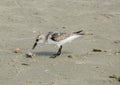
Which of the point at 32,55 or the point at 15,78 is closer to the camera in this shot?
the point at 15,78

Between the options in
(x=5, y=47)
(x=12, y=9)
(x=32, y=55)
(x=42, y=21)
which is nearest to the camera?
(x=32, y=55)

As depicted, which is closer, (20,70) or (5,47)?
(20,70)

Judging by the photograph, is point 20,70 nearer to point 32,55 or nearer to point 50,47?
point 32,55

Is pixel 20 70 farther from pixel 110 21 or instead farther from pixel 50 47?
pixel 110 21

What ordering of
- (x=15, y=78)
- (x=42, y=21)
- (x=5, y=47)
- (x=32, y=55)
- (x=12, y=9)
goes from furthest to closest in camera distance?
(x=12, y=9)
(x=42, y=21)
(x=5, y=47)
(x=32, y=55)
(x=15, y=78)

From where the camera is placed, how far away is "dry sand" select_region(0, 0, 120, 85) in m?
9.41

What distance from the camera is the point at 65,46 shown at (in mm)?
11852

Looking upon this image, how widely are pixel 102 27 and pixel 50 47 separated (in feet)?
8.28

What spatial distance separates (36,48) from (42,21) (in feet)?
8.83

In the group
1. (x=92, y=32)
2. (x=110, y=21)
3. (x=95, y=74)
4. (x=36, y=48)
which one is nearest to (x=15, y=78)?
(x=95, y=74)

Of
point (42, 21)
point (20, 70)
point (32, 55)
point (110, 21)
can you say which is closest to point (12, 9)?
point (42, 21)

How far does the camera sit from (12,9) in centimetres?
1531

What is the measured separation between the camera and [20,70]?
9812 mm

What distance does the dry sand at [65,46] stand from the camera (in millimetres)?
9406
